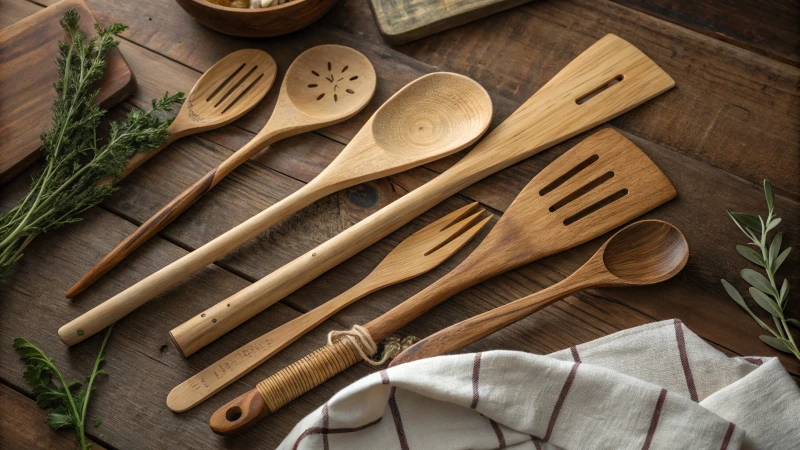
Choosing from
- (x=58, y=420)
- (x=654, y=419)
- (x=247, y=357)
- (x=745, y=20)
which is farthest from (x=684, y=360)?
(x=58, y=420)

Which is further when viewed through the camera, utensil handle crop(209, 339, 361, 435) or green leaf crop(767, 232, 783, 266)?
green leaf crop(767, 232, 783, 266)

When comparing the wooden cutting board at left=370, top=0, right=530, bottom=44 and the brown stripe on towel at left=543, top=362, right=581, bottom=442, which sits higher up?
the wooden cutting board at left=370, top=0, right=530, bottom=44

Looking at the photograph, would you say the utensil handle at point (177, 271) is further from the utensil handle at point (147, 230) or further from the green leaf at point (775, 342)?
the green leaf at point (775, 342)

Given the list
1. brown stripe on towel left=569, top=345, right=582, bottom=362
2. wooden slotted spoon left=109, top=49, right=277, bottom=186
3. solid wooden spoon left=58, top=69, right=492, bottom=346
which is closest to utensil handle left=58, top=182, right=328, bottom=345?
solid wooden spoon left=58, top=69, right=492, bottom=346

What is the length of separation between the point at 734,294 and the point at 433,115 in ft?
1.81

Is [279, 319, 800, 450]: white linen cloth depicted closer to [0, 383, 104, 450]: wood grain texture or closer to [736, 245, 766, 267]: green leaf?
[736, 245, 766, 267]: green leaf

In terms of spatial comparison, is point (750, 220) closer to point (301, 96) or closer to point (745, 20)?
point (745, 20)

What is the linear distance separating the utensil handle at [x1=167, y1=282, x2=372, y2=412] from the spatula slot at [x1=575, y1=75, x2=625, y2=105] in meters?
0.52

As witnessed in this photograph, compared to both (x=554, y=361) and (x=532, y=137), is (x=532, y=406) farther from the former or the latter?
(x=532, y=137)

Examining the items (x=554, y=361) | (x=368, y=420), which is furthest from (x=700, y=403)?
(x=368, y=420)

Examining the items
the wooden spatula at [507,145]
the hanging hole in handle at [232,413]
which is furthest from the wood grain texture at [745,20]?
the hanging hole in handle at [232,413]

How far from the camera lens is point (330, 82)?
1.20 metres

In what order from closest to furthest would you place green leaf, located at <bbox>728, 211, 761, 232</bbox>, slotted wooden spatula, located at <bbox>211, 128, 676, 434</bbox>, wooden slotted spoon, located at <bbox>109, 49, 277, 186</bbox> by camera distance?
slotted wooden spatula, located at <bbox>211, 128, 676, 434</bbox> → green leaf, located at <bbox>728, 211, 761, 232</bbox> → wooden slotted spoon, located at <bbox>109, 49, 277, 186</bbox>

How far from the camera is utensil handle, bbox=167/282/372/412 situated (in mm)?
929
